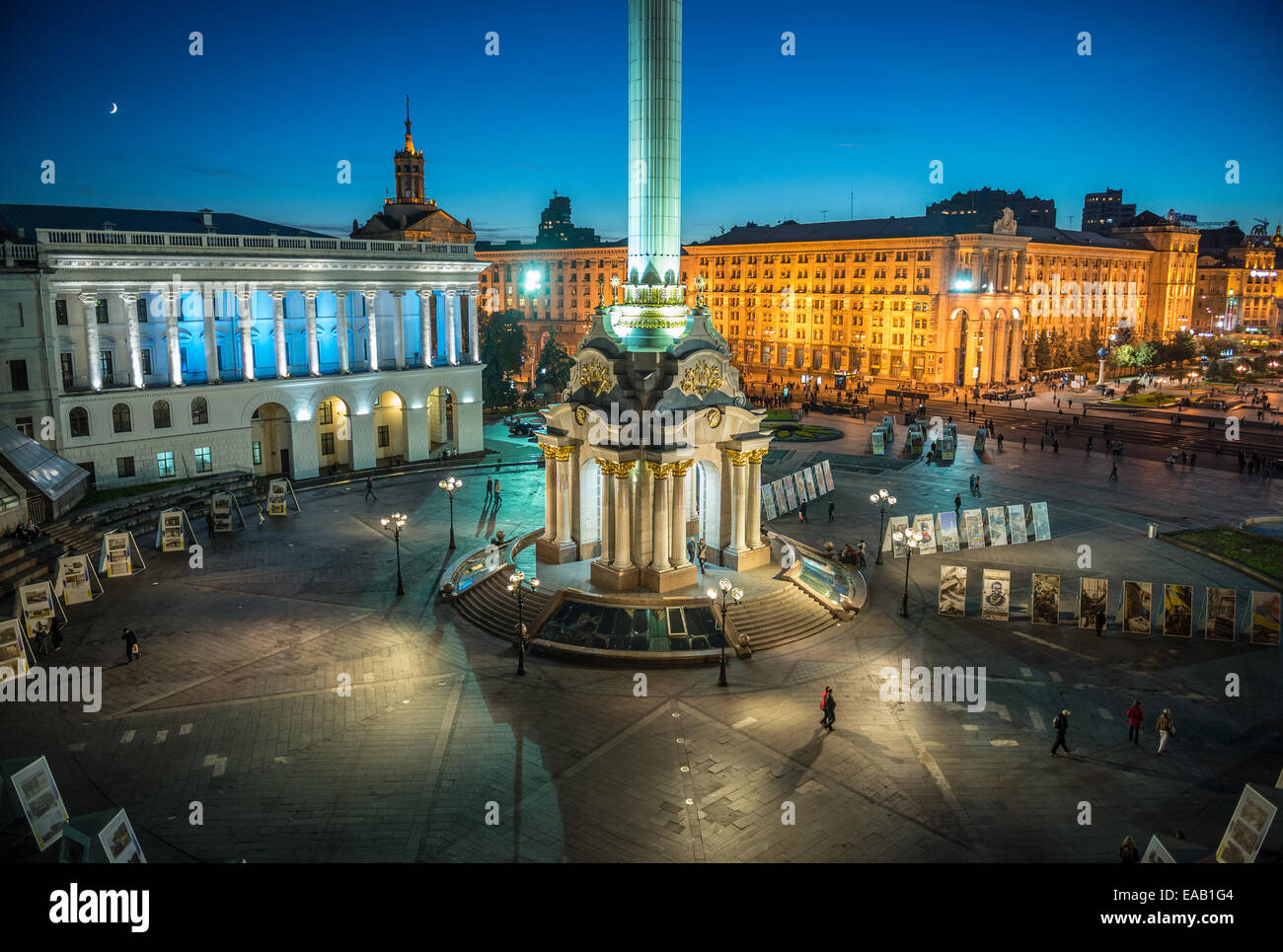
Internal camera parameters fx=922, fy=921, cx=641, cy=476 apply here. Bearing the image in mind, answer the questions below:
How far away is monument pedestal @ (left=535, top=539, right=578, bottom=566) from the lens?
4081 cm

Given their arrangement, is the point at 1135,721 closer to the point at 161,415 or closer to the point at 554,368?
the point at 161,415

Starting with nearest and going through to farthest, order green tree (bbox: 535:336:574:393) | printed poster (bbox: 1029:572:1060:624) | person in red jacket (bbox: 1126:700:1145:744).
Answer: person in red jacket (bbox: 1126:700:1145:744), printed poster (bbox: 1029:572:1060:624), green tree (bbox: 535:336:574:393)

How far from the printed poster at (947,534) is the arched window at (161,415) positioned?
46042 mm

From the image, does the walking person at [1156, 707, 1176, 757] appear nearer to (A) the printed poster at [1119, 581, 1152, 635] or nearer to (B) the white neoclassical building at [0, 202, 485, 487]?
(A) the printed poster at [1119, 581, 1152, 635]

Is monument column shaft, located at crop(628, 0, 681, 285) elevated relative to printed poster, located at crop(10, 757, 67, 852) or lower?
elevated

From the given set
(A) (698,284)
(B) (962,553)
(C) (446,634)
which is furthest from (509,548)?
(B) (962,553)

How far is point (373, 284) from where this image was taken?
6581 centimetres

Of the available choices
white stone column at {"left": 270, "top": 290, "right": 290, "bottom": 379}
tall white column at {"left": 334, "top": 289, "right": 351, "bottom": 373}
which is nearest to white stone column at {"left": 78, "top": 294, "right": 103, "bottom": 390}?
white stone column at {"left": 270, "top": 290, "right": 290, "bottom": 379}

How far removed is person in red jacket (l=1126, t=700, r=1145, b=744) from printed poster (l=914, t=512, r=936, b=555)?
1505 centimetres

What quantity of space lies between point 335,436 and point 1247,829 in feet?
197

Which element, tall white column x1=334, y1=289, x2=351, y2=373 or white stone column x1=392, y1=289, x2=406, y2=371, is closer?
tall white column x1=334, y1=289, x2=351, y2=373

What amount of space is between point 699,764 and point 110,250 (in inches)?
1871

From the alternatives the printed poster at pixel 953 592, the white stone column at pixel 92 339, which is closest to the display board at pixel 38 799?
the printed poster at pixel 953 592

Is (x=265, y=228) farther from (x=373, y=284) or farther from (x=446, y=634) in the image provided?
(x=446, y=634)
